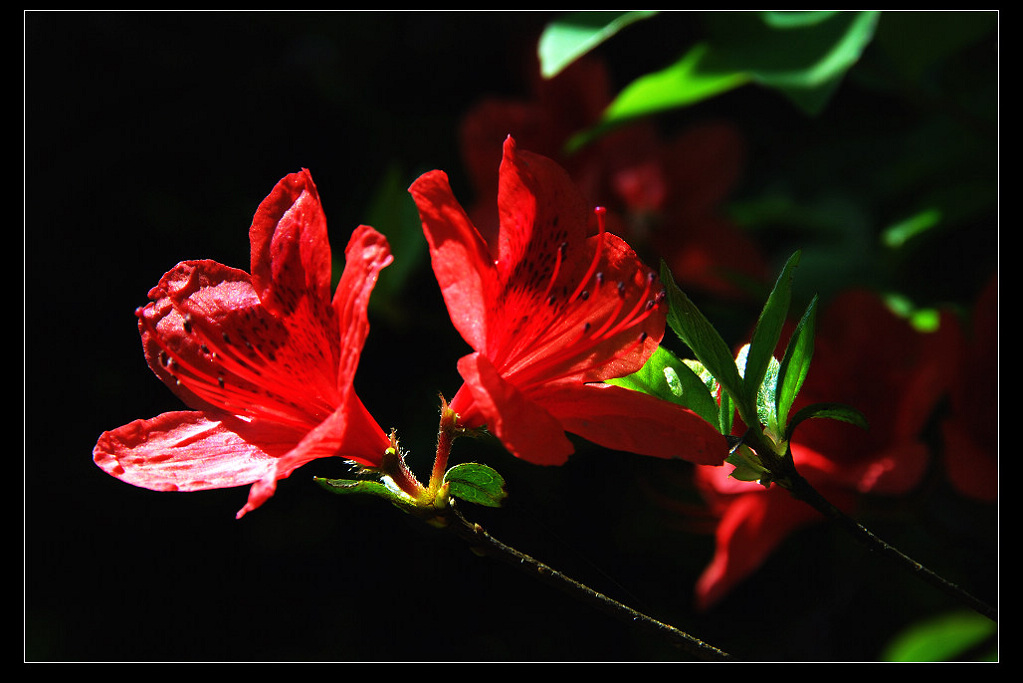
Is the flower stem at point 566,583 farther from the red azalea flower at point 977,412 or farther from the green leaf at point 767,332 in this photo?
the red azalea flower at point 977,412

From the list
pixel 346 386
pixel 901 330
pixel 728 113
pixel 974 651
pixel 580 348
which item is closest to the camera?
pixel 346 386

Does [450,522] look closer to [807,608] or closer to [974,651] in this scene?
[807,608]

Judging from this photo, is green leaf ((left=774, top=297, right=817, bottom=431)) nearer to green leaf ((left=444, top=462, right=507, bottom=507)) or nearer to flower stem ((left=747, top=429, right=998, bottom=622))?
flower stem ((left=747, top=429, right=998, bottom=622))

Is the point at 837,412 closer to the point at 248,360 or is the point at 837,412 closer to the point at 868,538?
the point at 868,538

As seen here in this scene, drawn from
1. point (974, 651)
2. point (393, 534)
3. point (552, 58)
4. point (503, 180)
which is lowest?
point (974, 651)

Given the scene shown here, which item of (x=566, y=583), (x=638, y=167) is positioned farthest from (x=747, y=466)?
(x=638, y=167)

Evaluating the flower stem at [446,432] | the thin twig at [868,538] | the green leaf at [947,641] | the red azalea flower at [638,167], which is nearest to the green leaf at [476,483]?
the flower stem at [446,432]

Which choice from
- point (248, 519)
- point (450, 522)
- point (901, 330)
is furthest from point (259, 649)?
point (901, 330)
